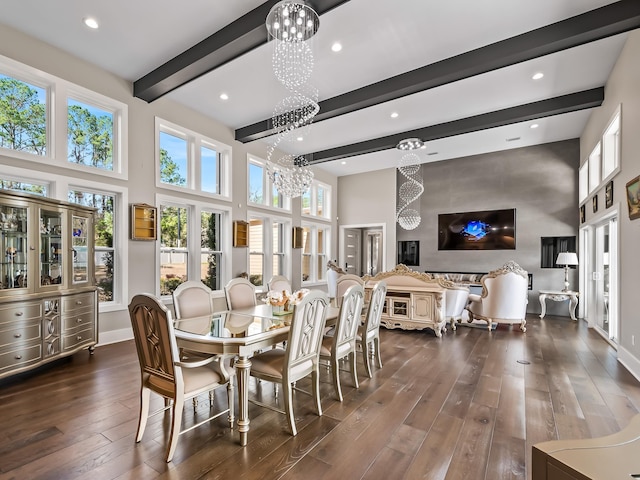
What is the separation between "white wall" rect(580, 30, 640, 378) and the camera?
3596 millimetres

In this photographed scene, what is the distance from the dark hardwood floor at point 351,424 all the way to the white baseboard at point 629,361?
9 centimetres

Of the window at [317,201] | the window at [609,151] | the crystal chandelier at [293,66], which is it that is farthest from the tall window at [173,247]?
the window at [609,151]

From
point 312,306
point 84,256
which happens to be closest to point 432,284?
point 312,306

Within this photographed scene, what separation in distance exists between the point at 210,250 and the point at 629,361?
6.31 metres

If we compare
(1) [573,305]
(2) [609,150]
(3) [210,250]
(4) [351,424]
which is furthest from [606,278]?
(3) [210,250]

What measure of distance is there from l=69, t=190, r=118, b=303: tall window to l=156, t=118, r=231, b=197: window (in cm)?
85

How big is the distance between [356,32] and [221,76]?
2.11m

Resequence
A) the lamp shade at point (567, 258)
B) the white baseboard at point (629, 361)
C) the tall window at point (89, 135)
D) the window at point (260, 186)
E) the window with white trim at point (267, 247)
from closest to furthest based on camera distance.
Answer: the white baseboard at point (629, 361) → the tall window at point (89, 135) → the lamp shade at point (567, 258) → the window at point (260, 186) → the window with white trim at point (267, 247)

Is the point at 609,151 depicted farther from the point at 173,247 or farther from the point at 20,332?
the point at 20,332

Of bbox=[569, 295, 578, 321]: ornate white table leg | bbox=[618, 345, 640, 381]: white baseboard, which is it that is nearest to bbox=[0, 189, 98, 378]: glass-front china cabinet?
bbox=[618, 345, 640, 381]: white baseboard

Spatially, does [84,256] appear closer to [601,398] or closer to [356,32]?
[356,32]

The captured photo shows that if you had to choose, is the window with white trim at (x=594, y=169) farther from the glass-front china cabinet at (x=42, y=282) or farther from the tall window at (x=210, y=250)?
the glass-front china cabinet at (x=42, y=282)

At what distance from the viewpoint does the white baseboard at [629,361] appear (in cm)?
351

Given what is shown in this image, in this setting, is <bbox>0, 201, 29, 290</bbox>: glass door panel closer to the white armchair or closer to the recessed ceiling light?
the recessed ceiling light
